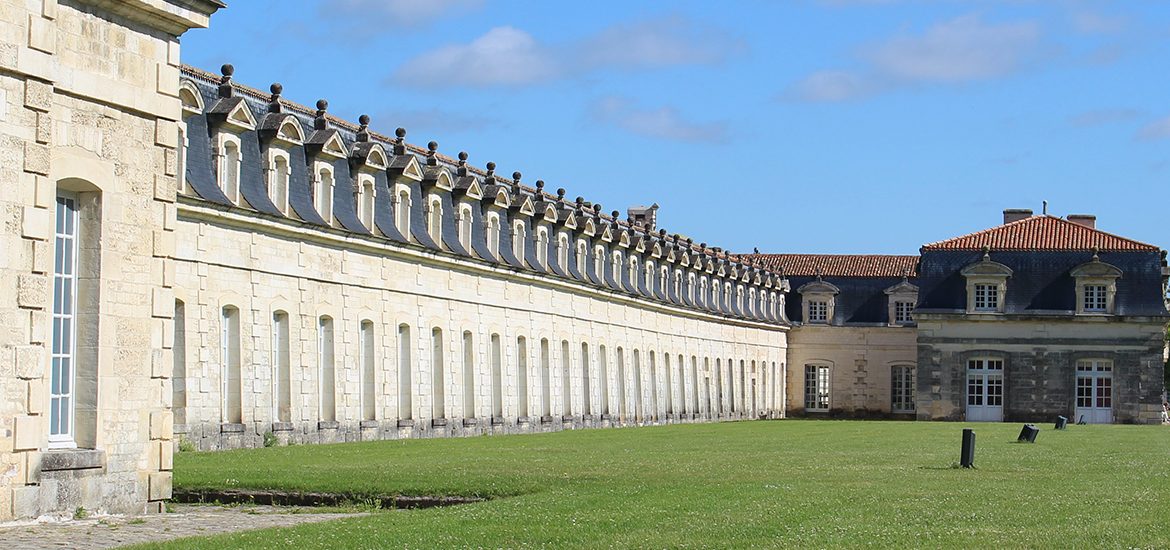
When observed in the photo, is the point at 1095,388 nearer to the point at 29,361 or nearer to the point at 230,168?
the point at 230,168

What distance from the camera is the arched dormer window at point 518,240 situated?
173 feet

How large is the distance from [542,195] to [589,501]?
38.1 m

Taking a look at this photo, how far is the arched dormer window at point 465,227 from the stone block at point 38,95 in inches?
1281

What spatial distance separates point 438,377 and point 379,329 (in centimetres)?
414

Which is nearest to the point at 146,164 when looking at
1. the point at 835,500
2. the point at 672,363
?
the point at 835,500

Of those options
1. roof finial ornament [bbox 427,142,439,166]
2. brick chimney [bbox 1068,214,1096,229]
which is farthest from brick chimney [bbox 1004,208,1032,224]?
roof finial ornament [bbox 427,142,439,166]

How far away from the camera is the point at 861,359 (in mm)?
88062

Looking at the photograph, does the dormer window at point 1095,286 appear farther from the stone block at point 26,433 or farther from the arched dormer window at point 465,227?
the stone block at point 26,433

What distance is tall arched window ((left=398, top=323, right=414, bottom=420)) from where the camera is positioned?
143 ft

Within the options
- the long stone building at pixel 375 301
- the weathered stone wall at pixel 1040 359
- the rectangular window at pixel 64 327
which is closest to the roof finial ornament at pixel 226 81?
the long stone building at pixel 375 301

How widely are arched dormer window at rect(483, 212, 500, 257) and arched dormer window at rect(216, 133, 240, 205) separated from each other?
15195mm

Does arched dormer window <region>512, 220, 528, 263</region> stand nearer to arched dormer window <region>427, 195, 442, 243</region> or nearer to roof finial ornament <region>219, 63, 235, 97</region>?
arched dormer window <region>427, 195, 442, 243</region>

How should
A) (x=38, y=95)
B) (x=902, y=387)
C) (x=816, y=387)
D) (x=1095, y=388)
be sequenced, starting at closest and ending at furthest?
(x=38, y=95), (x=1095, y=388), (x=902, y=387), (x=816, y=387)

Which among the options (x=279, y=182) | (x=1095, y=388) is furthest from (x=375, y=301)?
(x=1095, y=388)
